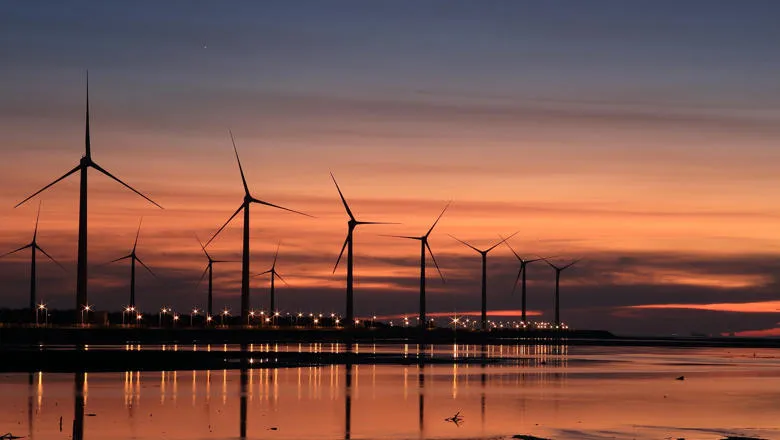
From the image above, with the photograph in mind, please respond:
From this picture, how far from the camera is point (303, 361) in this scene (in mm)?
115125

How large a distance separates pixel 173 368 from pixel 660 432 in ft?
172

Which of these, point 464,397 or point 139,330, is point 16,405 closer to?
point 464,397

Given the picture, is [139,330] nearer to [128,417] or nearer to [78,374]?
[78,374]

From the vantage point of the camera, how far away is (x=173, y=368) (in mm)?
94750

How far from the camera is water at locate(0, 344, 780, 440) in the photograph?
48719 mm

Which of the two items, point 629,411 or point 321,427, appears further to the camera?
point 629,411

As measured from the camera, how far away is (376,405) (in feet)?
203

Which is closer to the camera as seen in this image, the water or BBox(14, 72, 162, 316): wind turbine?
the water

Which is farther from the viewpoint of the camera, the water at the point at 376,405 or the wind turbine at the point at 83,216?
the wind turbine at the point at 83,216

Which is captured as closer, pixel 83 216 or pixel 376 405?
pixel 376 405

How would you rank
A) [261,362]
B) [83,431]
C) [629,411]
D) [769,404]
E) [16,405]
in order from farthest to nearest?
Answer: [261,362], [769,404], [629,411], [16,405], [83,431]

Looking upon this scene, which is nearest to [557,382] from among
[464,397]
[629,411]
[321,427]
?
[464,397]

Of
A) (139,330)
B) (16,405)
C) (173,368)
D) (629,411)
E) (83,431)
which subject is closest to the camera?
(83,431)

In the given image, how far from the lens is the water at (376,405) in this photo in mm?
48719
